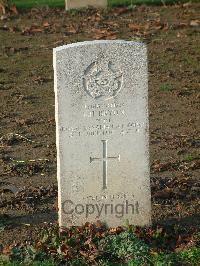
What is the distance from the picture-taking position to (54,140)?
30.1 feet

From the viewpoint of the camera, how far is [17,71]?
12266 mm

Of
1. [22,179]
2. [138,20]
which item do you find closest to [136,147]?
[22,179]

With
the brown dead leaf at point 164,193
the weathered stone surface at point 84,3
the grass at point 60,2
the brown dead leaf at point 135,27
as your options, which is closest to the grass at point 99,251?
the brown dead leaf at point 164,193

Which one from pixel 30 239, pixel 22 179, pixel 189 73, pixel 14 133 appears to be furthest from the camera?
pixel 189 73

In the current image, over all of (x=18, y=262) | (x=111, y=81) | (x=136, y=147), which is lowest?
(x=18, y=262)

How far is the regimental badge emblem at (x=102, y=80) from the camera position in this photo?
6.39m

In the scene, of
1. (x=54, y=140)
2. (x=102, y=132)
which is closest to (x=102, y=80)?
(x=102, y=132)

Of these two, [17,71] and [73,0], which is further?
[73,0]

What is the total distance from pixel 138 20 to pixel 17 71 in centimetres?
444

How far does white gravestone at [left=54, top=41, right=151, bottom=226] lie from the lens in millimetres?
6363

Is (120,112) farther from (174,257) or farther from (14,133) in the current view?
(14,133)

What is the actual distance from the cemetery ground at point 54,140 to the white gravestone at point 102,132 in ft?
0.62

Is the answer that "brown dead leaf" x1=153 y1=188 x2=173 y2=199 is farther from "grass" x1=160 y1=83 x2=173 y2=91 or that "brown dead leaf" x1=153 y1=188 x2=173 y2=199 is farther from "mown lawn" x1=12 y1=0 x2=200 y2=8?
"mown lawn" x1=12 y1=0 x2=200 y2=8

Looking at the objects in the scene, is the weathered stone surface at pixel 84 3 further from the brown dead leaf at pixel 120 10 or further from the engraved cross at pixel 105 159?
the engraved cross at pixel 105 159
